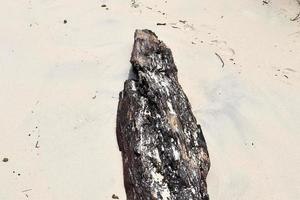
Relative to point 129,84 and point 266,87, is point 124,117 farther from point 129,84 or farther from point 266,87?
point 266,87

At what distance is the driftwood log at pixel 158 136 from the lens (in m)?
3.72

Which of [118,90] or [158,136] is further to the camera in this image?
[118,90]

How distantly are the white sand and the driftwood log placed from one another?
29 cm

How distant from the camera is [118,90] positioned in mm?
4938

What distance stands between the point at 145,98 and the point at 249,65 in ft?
6.43

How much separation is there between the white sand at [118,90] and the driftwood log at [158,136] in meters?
0.29

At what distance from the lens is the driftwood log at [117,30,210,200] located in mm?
3725

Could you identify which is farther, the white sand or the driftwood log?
the white sand

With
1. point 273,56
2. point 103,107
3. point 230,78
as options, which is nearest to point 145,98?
point 103,107

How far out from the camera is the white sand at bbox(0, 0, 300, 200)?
429 centimetres

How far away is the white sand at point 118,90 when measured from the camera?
169 inches

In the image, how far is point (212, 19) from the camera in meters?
6.47

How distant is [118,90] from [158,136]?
1.10m

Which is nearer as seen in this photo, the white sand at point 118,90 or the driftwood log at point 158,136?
the driftwood log at point 158,136
